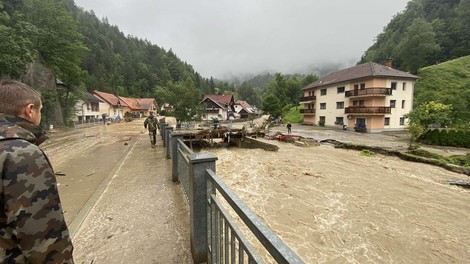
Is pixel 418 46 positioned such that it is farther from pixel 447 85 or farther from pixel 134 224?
pixel 134 224

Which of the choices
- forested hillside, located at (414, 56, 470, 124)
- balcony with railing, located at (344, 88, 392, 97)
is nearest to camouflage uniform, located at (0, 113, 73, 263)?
balcony with railing, located at (344, 88, 392, 97)

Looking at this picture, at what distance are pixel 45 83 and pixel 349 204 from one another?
3184 cm

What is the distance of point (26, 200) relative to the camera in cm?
140

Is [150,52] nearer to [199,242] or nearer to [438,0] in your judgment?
[438,0]

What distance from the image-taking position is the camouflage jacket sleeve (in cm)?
136

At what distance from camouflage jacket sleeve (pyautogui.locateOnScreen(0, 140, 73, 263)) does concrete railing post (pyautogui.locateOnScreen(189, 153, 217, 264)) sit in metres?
1.46

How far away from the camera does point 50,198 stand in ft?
4.97

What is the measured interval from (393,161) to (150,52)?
110830 millimetres

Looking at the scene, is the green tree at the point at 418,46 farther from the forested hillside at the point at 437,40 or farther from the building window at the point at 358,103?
the building window at the point at 358,103

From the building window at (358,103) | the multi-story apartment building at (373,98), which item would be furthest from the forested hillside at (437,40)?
the building window at (358,103)

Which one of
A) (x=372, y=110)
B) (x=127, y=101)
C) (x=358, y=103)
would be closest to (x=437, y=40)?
(x=358, y=103)

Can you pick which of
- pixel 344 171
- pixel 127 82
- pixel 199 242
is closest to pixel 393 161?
pixel 344 171

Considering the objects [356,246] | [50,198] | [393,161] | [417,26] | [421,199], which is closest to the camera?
[50,198]

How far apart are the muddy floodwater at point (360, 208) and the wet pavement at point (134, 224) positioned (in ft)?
11.4
